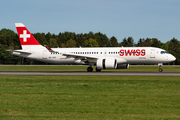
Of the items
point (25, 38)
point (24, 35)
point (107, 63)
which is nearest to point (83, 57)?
point (107, 63)

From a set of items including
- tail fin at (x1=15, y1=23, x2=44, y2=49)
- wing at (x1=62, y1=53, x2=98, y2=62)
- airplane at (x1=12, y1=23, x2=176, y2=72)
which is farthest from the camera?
tail fin at (x1=15, y1=23, x2=44, y2=49)

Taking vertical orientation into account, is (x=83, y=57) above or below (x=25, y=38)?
below

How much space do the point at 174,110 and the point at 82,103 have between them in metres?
4.01

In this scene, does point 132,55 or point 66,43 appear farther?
point 66,43

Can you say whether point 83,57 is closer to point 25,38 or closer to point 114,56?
point 114,56

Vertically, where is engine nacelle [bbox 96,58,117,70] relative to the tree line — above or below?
below

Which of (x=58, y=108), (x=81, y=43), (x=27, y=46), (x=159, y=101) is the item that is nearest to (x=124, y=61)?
(x=27, y=46)

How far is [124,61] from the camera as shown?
123 feet

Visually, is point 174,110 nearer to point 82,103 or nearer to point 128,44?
point 82,103

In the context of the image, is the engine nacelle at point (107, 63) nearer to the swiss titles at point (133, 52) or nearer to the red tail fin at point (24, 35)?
the swiss titles at point (133, 52)

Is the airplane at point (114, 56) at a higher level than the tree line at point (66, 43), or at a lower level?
lower

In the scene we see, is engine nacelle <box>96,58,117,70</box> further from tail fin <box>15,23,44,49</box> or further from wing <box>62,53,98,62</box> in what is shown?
tail fin <box>15,23,44,49</box>

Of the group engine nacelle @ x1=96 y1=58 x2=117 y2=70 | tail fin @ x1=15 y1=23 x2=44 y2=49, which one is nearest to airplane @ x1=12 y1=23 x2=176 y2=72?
engine nacelle @ x1=96 y1=58 x2=117 y2=70

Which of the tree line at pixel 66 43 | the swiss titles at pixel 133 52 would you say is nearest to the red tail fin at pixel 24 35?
the swiss titles at pixel 133 52
